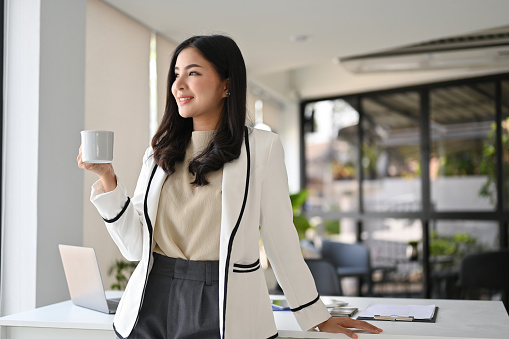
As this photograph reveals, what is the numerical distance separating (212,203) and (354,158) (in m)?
5.54

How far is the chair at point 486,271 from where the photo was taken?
4633 millimetres

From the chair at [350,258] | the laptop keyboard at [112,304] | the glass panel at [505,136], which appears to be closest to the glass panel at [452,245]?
the glass panel at [505,136]

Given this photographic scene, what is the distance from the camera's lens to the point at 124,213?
1562 mm

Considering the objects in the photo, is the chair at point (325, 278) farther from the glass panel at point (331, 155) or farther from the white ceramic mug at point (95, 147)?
the glass panel at point (331, 155)

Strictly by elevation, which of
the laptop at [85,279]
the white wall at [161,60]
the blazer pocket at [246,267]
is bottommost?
the laptop at [85,279]

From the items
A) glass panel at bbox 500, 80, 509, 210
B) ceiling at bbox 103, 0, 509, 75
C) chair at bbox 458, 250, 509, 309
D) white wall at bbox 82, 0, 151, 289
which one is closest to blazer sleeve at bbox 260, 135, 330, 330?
white wall at bbox 82, 0, 151, 289

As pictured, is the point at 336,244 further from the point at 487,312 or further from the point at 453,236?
the point at 487,312

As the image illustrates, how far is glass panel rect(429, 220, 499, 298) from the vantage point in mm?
6051

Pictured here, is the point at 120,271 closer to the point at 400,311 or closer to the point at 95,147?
the point at 400,311

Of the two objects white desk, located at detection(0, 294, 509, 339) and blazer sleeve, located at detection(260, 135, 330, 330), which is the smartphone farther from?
blazer sleeve, located at detection(260, 135, 330, 330)

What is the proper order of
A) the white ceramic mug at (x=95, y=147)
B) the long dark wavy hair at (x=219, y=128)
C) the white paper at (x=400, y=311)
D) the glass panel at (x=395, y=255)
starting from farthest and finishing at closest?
Answer: the glass panel at (x=395, y=255)
the white paper at (x=400, y=311)
the long dark wavy hair at (x=219, y=128)
the white ceramic mug at (x=95, y=147)

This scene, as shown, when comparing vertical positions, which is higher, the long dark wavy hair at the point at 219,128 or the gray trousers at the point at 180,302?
the long dark wavy hair at the point at 219,128

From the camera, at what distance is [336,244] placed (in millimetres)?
6098

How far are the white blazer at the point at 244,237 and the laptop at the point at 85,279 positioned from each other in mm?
533
